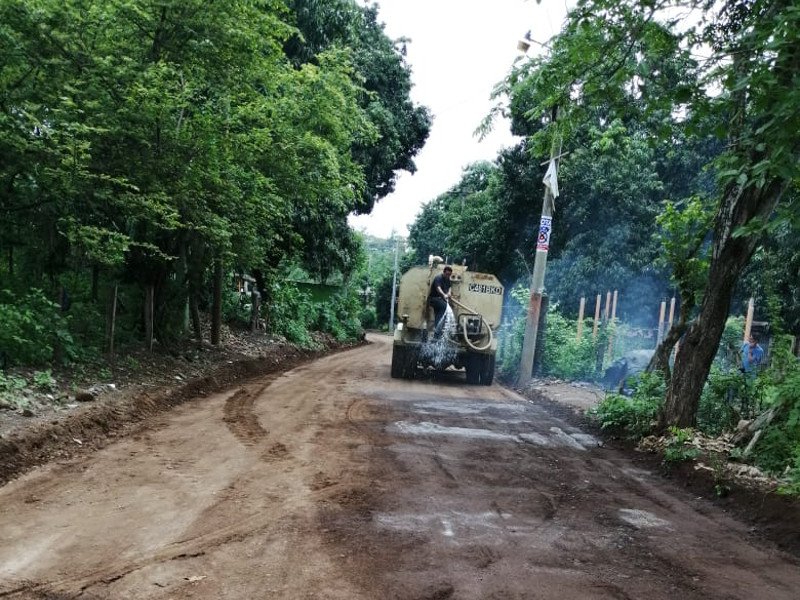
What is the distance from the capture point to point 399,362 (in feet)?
50.2

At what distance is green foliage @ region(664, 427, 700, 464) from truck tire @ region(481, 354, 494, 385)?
24.0 ft

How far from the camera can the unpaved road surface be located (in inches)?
151

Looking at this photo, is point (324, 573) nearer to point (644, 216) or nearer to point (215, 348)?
point (215, 348)

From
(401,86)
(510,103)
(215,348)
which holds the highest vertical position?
(401,86)

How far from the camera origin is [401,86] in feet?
75.3

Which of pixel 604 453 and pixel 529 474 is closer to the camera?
pixel 529 474

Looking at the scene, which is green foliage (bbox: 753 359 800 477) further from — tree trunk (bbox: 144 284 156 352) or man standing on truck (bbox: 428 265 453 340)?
tree trunk (bbox: 144 284 156 352)

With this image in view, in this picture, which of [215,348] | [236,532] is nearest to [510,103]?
[236,532]

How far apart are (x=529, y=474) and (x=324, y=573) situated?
332 centimetres

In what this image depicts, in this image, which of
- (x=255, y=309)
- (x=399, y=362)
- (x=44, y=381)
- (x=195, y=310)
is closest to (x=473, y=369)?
(x=399, y=362)

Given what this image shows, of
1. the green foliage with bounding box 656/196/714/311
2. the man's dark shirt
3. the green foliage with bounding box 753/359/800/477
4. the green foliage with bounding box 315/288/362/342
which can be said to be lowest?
the green foliage with bounding box 315/288/362/342

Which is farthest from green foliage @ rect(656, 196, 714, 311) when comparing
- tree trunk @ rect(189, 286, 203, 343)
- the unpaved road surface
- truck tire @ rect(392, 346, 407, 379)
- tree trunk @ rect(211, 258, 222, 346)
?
tree trunk @ rect(211, 258, 222, 346)

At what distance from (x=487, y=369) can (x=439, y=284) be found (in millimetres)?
2255

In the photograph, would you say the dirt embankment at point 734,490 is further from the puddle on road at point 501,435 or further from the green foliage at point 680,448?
the puddle on road at point 501,435
